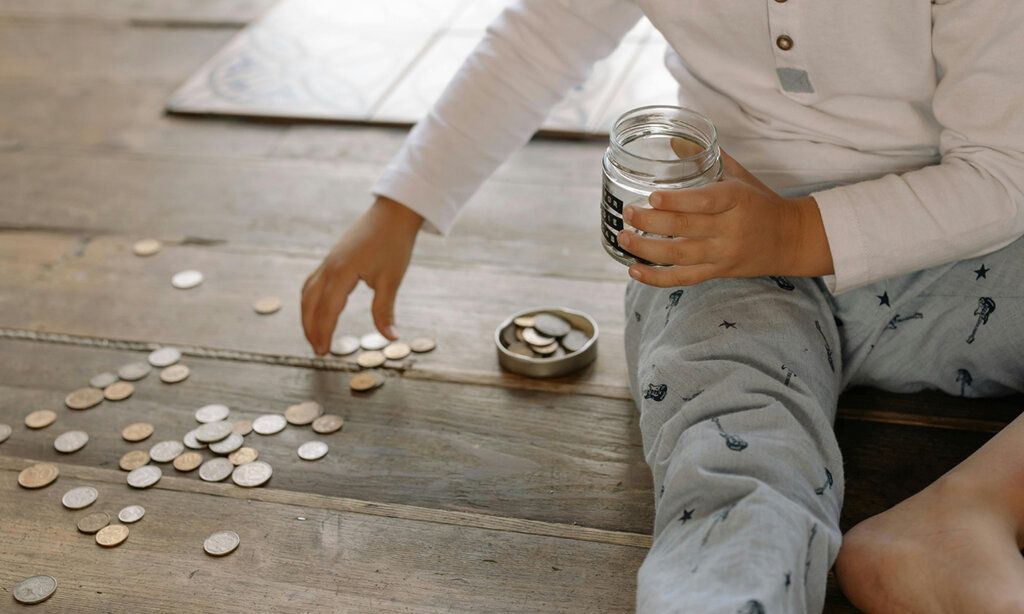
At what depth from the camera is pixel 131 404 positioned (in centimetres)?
117

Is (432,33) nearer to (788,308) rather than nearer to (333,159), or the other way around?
(333,159)

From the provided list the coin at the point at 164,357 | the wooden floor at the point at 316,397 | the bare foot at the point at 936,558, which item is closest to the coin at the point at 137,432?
the wooden floor at the point at 316,397

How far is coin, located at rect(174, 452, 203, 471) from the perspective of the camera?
3.52 feet

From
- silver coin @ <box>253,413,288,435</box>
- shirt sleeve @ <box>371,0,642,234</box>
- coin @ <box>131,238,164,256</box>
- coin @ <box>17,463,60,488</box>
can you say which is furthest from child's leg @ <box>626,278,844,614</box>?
coin @ <box>131,238,164,256</box>

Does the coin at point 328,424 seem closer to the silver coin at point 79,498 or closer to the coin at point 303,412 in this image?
the coin at point 303,412

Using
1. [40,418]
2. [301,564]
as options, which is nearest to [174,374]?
[40,418]

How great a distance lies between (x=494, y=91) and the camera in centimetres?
118

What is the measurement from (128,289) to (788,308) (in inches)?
31.5

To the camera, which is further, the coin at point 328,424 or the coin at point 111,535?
the coin at point 328,424

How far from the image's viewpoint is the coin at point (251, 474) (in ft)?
3.44

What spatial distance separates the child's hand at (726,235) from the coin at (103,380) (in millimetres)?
603

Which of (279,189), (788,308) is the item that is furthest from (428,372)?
(279,189)

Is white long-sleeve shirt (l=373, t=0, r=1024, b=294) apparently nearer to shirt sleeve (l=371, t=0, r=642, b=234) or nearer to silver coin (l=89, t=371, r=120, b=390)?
shirt sleeve (l=371, t=0, r=642, b=234)

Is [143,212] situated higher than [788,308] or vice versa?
[788,308]
